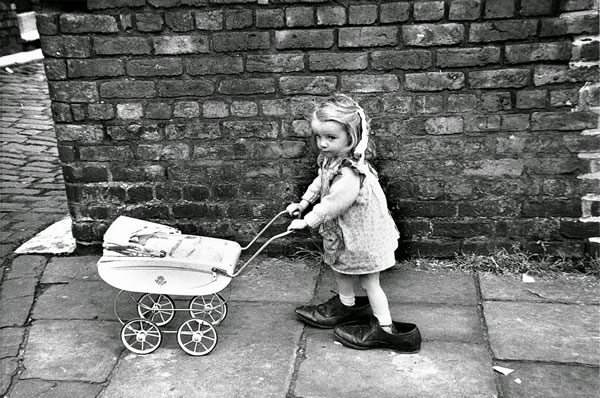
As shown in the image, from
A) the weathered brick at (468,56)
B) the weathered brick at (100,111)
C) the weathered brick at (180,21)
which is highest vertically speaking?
the weathered brick at (180,21)

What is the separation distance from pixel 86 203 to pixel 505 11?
3.05 meters

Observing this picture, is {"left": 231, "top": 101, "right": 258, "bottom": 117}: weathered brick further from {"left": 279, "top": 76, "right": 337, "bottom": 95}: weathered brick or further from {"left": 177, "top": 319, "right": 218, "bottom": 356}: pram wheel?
A: {"left": 177, "top": 319, "right": 218, "bottom": 356}: pram wheel

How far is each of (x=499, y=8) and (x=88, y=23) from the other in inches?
101

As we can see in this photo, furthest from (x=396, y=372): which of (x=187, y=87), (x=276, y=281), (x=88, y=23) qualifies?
(x=88, y=23)

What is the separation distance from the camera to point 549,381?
3.12 metres

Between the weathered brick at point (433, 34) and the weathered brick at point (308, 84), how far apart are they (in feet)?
1.74

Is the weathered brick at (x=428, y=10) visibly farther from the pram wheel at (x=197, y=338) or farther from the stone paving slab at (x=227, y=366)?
the pram wheel at (x=197, y=338)

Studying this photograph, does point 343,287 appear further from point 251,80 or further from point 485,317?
point 251,80

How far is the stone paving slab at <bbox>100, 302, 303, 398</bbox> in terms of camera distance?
315cm

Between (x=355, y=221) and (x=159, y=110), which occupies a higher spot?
(x=159, y=110)

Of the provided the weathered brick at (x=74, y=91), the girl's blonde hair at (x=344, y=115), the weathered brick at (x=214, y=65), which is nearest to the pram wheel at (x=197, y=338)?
the girl's blonde hair at (x=344, y=115)

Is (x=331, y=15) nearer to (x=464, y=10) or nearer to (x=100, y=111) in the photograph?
(x=464, y=10)

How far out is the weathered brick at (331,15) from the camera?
3.98 m

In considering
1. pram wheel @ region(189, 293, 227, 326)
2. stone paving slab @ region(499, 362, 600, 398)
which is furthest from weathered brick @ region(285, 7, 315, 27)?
stone paving slab @ region(499, 362, 600, 398)
